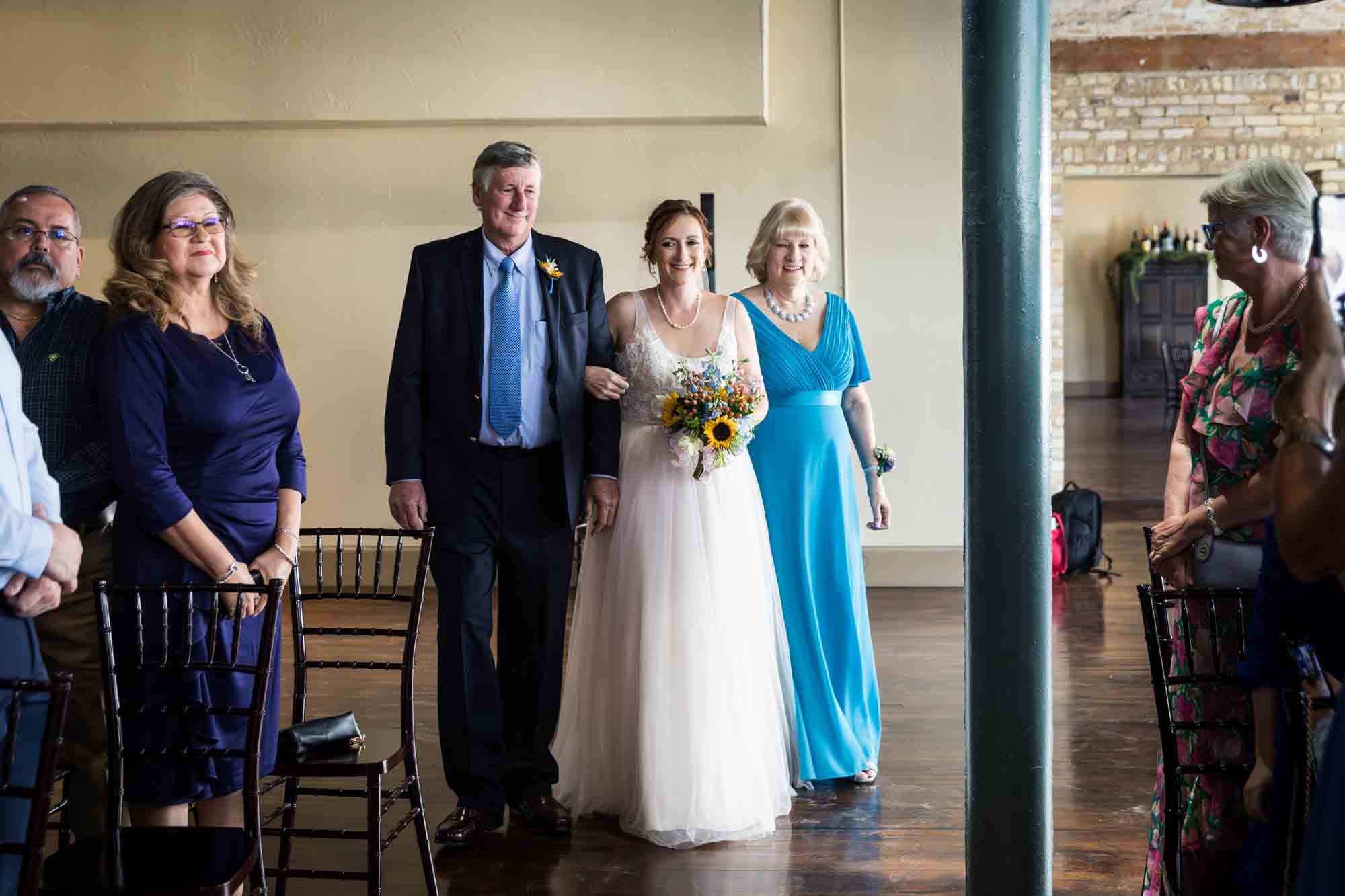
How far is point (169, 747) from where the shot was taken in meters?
2.75

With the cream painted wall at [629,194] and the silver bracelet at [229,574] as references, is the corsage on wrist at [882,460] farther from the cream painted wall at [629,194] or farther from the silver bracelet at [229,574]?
the cream painted wall at [629,194]

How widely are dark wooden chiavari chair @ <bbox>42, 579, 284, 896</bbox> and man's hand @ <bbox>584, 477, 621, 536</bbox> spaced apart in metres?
1.24

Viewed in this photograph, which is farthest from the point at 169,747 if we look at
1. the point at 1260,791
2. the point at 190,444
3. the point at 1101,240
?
the point at 1101,240

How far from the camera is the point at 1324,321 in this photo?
5.41 feet

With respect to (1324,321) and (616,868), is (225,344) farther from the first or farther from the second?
(1324,321)

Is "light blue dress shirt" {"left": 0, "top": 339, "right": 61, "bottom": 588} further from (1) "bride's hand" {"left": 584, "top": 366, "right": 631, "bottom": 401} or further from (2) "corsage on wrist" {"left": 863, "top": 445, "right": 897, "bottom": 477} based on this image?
(2) "corsage on wrist" {"left": 863, "top": 445, "right": 897, "bottom": 477}

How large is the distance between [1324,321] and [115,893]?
2.07m

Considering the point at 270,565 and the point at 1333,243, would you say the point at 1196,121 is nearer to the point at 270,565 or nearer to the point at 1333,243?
the point at 270,565

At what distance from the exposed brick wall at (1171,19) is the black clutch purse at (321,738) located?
8.51 meters

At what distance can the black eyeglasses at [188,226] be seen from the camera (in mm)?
2896

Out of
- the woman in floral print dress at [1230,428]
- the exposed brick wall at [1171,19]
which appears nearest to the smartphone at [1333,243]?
the woman in floral print dress at [1230,428]

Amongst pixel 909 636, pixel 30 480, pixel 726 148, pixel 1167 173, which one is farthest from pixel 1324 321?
pixel 1167 173

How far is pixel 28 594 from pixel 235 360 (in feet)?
2.72

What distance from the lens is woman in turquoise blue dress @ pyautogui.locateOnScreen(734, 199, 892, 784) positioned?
13.9ft
